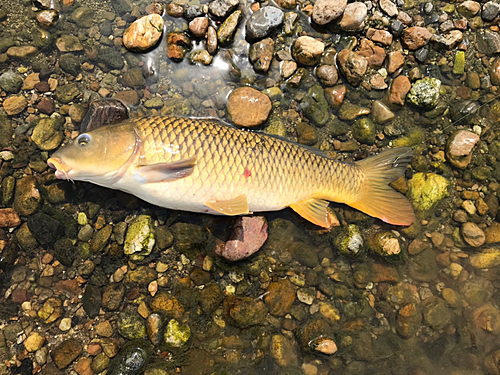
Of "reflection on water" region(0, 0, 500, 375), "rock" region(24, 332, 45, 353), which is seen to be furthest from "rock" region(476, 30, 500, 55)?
"rock" region(24, 332, 45, 353)

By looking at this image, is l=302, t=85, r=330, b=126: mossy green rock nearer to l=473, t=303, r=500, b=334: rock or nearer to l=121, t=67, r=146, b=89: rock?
l=121, t=67, r=146, b=89: rock

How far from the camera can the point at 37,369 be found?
7.86ft

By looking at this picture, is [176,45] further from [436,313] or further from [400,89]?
[436,313]

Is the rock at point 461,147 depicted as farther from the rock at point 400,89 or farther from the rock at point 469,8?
the rock at point 469,8

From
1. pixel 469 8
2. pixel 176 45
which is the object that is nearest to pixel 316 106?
pixel 176 45

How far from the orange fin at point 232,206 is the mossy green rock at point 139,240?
2.10 feet

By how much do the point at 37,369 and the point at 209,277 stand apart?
4.71 ft

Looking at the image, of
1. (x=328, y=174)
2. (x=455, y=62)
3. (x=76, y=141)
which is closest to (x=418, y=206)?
(x=328, y=174)

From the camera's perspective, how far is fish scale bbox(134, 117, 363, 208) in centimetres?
223

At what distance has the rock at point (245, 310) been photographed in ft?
8.28

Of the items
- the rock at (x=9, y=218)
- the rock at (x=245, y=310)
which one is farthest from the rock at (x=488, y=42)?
the rock at (x=9, y=218)

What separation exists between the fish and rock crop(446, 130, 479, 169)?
104cm

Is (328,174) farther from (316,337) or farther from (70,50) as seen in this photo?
(70,50)

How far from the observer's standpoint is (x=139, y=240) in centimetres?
260
